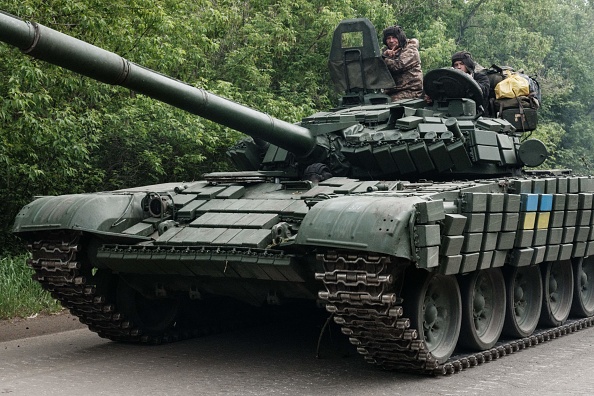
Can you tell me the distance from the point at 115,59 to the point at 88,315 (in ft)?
11.5

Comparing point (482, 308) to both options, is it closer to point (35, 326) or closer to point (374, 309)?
point (374, 309)

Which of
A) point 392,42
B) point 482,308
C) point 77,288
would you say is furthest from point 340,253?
point 392,42

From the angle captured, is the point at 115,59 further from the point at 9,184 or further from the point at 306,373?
the point at 9,184

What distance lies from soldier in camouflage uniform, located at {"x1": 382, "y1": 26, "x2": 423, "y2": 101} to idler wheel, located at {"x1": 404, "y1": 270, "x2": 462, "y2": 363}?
4.02 metres

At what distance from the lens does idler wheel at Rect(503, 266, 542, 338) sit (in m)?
11.0

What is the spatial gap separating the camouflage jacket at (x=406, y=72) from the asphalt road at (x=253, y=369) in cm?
358

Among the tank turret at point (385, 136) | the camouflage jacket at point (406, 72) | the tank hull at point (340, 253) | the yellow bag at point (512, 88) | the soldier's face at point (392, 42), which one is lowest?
the tank hull at point (340, 253)

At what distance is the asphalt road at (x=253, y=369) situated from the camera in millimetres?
8648

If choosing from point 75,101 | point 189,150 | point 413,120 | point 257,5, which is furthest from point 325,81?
point 413,120

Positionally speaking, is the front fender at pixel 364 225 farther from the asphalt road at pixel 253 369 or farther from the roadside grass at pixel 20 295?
the roadside grass at pixel 20 295

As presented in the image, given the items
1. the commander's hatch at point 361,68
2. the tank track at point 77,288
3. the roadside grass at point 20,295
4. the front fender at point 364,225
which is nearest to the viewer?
the front fender at point 364,225

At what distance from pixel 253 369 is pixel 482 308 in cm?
269

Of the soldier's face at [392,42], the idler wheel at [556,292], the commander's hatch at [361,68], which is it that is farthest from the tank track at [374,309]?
the soldier's face at [392,42]

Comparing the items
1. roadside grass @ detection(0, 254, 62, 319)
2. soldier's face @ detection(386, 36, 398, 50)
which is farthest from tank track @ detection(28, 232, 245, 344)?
soldier's face @ detection(386, 36, 398, 50)
